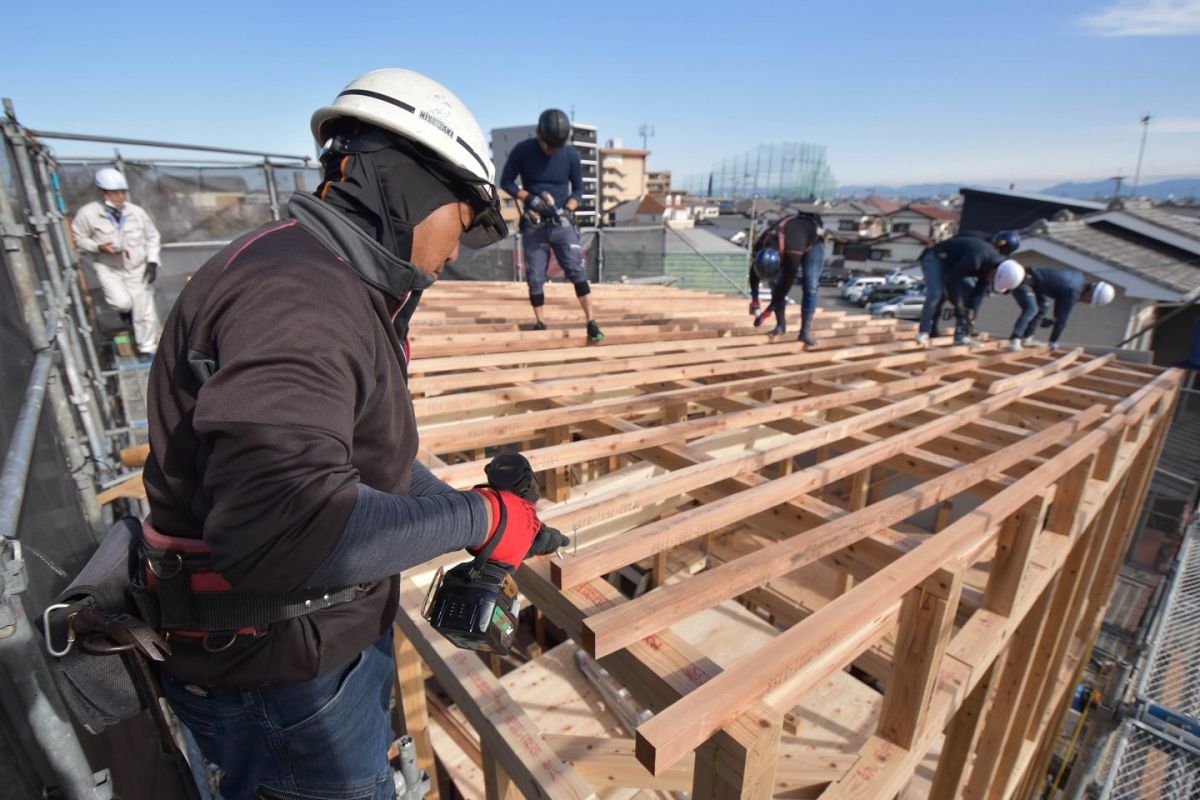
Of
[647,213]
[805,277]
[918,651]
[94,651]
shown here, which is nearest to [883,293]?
[647,213]

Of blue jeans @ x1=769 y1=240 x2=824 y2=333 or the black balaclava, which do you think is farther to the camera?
blue jeans @ x1=769 y1=240 x2=824 y2=333

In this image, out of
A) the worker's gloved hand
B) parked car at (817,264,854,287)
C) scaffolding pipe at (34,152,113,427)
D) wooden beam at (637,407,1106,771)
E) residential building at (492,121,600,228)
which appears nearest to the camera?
wooden beam at (637,407,1106,771)

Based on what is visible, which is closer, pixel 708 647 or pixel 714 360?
pixel 708 647

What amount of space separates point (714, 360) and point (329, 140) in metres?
3.77

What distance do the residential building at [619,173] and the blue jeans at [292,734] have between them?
7343 cm

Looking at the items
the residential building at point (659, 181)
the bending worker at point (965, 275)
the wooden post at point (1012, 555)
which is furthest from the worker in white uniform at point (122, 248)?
the residential building at point (659, 181)

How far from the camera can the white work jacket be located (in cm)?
613

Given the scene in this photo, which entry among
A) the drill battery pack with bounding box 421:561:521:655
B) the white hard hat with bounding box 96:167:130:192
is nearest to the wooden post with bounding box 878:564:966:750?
the drill battery pack with bounding box 421:561:521:655

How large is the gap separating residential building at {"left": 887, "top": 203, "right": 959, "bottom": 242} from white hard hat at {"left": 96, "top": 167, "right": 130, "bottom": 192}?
2357 inches

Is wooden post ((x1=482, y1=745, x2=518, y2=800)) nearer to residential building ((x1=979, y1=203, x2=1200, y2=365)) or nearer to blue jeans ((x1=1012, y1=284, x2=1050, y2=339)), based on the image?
blue jeans ((x1=1012, y1=284, x2=1050, y2=339))

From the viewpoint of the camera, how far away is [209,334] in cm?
110

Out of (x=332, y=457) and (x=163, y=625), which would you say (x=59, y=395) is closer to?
(x=163, y=625)

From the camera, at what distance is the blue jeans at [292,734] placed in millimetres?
1416

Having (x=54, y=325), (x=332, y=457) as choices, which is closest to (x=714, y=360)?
(x=332, y=457)
